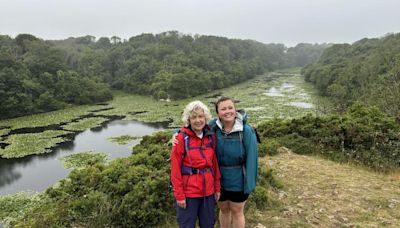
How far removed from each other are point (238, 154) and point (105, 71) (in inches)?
2970

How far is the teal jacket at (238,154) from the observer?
3848mm

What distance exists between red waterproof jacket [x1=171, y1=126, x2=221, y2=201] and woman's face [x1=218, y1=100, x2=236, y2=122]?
0.23m

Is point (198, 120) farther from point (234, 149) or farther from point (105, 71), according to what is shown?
point (105, 71)

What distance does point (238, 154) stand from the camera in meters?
3.87

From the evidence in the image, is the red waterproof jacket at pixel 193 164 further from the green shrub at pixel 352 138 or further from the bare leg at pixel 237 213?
the green shrub at pixel 352 138

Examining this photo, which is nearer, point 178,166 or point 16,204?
point 178,166

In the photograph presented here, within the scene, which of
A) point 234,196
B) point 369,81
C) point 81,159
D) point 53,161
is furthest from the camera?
point 369,81

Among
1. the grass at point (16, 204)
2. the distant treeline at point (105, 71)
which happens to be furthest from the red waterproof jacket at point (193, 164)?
the distant treeline at point (105, 71)

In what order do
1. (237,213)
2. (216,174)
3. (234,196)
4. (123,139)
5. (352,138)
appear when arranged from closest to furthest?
(216,174), (234,196), (237,213), (352,138), (123,139)

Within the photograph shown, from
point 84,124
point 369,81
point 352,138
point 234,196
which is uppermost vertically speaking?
point 369,81

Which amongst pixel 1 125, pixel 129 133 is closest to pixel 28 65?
pixel 1 125

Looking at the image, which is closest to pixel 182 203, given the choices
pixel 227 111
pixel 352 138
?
pixel 227 111

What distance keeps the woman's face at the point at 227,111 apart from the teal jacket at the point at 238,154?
3.5 inches

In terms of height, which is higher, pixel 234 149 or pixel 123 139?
pixel 234 149
